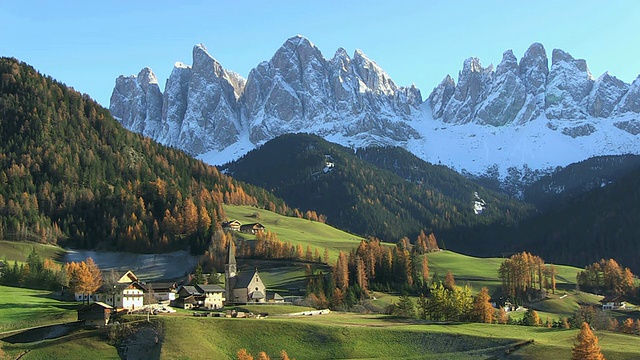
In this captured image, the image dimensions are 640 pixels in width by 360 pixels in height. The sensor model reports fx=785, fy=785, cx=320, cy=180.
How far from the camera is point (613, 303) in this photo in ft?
554

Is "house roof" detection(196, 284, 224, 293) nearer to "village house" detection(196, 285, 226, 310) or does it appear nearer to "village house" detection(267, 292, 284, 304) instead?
"village house" detection(196, 285, 226, 310)

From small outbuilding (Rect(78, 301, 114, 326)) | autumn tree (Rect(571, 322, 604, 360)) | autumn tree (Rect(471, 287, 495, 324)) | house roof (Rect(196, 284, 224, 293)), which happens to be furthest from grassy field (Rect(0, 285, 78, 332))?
autumn tree (Rect(571, 322, 604, 360))

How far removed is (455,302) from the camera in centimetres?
12350

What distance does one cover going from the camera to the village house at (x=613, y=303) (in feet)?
549

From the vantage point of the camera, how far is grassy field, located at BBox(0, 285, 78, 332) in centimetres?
10182

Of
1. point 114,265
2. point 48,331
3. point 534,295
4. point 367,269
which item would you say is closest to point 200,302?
point 48,331

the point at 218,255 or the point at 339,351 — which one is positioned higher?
the point at 218,255

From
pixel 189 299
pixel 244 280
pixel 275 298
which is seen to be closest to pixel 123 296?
pixel 189 299

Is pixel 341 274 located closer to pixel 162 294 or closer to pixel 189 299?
pixel 189 299

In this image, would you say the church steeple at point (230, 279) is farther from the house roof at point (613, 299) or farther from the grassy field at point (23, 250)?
the house roof at point (613, 299)

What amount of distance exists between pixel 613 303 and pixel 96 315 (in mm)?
116010

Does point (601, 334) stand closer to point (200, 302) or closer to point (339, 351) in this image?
point (339, 351)

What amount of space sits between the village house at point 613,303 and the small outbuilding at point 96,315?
4387 inches

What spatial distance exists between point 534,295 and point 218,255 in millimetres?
→ 73028
